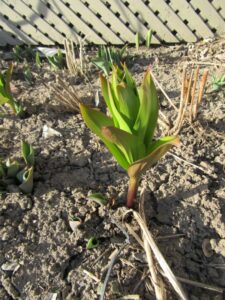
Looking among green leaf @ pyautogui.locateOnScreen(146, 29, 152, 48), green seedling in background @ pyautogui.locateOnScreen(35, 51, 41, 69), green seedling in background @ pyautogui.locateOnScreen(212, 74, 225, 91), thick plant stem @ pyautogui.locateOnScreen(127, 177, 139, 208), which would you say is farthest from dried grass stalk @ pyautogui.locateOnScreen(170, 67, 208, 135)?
green seedling in background @ pyautogui.locateOnScreen(35, 51, 41, 69)

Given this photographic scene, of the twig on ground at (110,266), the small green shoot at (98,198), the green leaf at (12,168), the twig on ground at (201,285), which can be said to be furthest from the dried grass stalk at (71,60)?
the twig on ground at (201,285)

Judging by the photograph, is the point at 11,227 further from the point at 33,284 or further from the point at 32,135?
the point at 32,135

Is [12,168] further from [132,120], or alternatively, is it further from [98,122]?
[132,120]

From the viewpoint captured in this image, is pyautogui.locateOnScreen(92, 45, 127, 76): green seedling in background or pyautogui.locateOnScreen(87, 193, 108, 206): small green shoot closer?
pyautogui.locateOnScreen(87, 193, 108, 206): small green shoot

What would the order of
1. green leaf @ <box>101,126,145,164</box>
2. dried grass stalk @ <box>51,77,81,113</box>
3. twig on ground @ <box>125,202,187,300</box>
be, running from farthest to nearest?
dried grass stalk @ <box>51,77,81,113</box>, twig on ground @ <box>125,202,187,300</box>, green leaf @ <box>101,126,145,164</box>

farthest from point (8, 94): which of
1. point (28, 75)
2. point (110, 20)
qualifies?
point (110, 20)

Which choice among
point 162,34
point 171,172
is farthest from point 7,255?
point 162,34

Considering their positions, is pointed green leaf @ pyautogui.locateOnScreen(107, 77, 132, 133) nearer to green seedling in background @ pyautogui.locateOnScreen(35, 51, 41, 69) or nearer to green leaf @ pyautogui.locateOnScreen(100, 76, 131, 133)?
green leaf @ pyautogui.locateOnScreen(100, 76, 131, 133)
